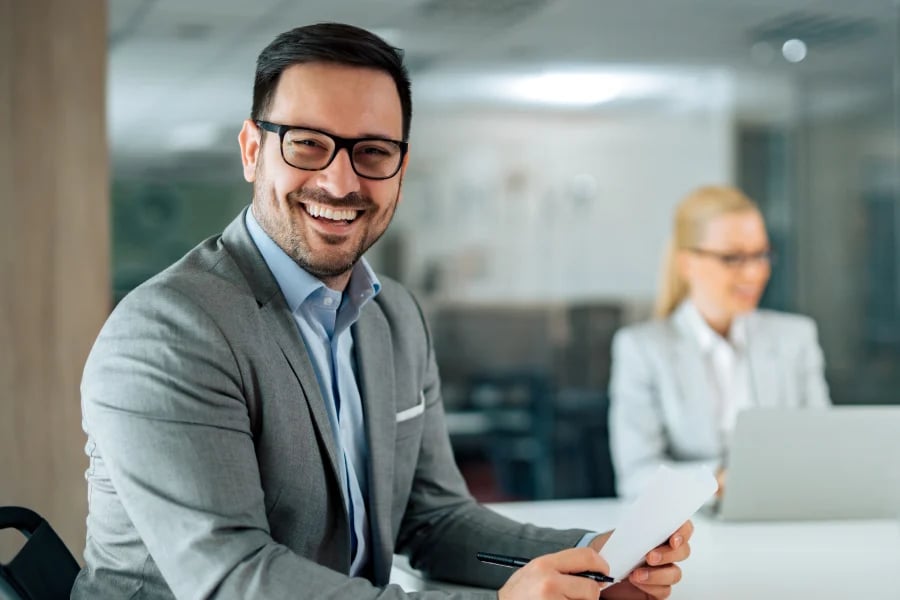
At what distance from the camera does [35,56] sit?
3.67 m

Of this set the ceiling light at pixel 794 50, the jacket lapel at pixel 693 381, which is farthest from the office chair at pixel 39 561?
the ceiling light at pixel 794 50

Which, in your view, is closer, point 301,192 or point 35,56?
point 301,192

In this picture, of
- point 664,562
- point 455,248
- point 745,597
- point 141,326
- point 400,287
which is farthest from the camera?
point 455,248

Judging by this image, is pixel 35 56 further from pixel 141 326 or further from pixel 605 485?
pixel 605 485

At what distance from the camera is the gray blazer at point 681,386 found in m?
3.66

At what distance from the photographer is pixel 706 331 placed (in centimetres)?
383

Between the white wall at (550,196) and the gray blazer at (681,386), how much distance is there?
7.44 feet

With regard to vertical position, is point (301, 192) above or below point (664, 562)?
above

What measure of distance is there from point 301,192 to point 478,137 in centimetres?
441

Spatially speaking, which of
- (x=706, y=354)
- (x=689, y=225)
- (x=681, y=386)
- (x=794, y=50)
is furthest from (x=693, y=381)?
(x=794, y=50)

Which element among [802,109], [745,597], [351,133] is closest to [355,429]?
[351,133]

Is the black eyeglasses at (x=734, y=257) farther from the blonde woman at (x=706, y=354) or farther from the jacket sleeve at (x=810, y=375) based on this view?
the jacket sleeve at (x=810, y=375)

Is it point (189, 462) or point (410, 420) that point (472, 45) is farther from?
point (189, 462)

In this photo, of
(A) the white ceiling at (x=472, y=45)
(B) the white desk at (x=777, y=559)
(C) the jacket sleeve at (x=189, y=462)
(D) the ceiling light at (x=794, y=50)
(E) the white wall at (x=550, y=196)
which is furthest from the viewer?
(D) the ceiling light at (x=794, y=50)
